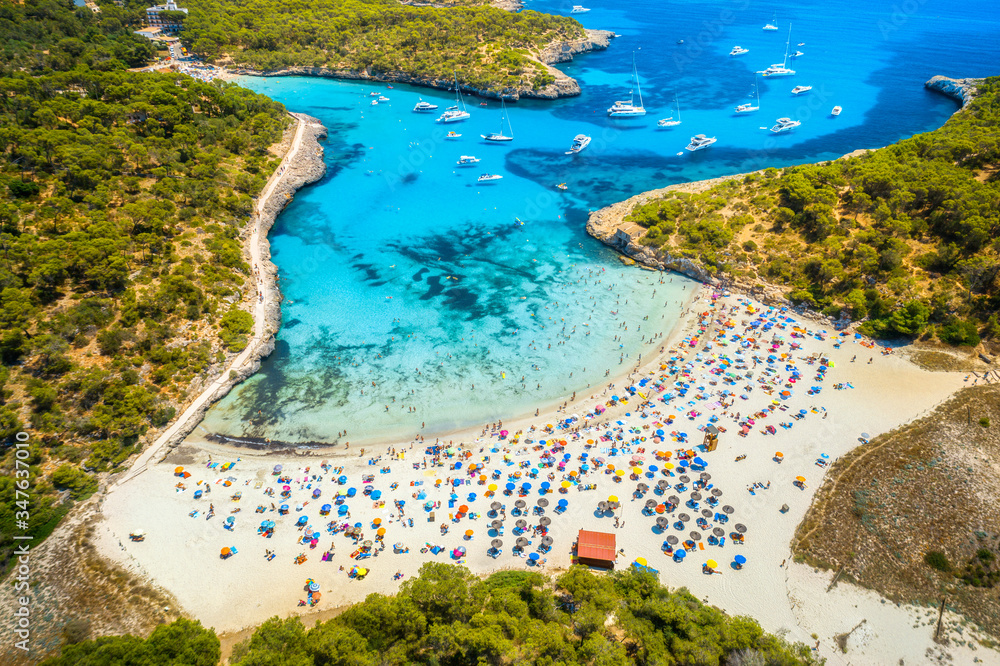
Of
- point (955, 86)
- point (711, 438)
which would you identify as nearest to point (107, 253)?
point (711, 438)

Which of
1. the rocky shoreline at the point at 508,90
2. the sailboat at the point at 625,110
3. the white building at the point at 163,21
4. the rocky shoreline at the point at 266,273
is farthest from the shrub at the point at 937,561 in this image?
the white building at the point at 163,21

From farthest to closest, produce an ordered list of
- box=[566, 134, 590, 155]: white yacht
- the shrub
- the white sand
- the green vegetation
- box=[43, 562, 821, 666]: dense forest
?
box=[566, 134, 590, 155]: white yacht
the shrub
the white sand
box=[43, 562, 821, 666]: dense forest
the green vegetation

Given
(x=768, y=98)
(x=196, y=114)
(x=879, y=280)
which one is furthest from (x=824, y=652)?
(x=768, y=98)

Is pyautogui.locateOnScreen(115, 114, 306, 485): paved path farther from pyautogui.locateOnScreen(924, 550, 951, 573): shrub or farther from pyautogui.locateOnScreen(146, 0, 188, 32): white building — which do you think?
pyautogui.locateOnScreen(146, 0, 188, 32): white building

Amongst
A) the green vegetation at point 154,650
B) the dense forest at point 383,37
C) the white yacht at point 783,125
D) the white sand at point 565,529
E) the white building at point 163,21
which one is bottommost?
the white sand at point 565,529

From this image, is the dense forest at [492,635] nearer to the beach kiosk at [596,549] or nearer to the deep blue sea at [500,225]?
the beach kiosk at [596,549]

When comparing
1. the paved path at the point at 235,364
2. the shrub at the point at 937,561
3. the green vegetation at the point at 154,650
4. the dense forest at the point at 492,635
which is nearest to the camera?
the green vegetation at the point at 154,650

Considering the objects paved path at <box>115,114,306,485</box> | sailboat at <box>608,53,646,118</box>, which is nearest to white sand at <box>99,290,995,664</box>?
paved path at <box>115,114,306,485</box>
